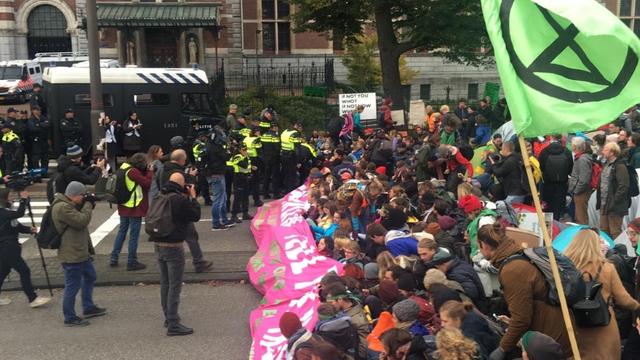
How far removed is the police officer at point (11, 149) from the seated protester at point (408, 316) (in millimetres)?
12464

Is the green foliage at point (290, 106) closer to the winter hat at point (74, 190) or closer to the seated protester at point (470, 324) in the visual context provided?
the winter hat at point (74, 190)

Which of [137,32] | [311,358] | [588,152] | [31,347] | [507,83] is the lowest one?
[31,347]

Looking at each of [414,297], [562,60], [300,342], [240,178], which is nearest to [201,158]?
[240,178]

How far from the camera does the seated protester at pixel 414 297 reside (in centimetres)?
530

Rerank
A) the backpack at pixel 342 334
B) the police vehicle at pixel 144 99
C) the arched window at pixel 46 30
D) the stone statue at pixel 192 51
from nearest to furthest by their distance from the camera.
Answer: the backpack at pixel 342 334 → the police vehicle at pixel 144 99 → the stone statue at pixel 192 51 → the arched window at pixel 46 30

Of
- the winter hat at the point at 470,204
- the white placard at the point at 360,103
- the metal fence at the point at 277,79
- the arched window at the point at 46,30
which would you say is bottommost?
the winter hat at the point at 470,204

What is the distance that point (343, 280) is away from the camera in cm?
614

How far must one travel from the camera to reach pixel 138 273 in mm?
9250

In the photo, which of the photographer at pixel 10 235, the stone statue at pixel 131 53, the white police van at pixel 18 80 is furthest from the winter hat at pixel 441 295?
the stone statue at pixel 131 53

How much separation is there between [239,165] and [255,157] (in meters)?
1.18

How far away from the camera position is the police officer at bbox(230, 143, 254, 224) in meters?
12.0

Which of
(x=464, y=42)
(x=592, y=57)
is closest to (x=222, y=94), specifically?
(x=464, y=42)

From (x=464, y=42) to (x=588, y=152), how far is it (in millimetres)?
11698

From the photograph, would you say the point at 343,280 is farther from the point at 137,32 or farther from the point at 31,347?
the point at 137,32
